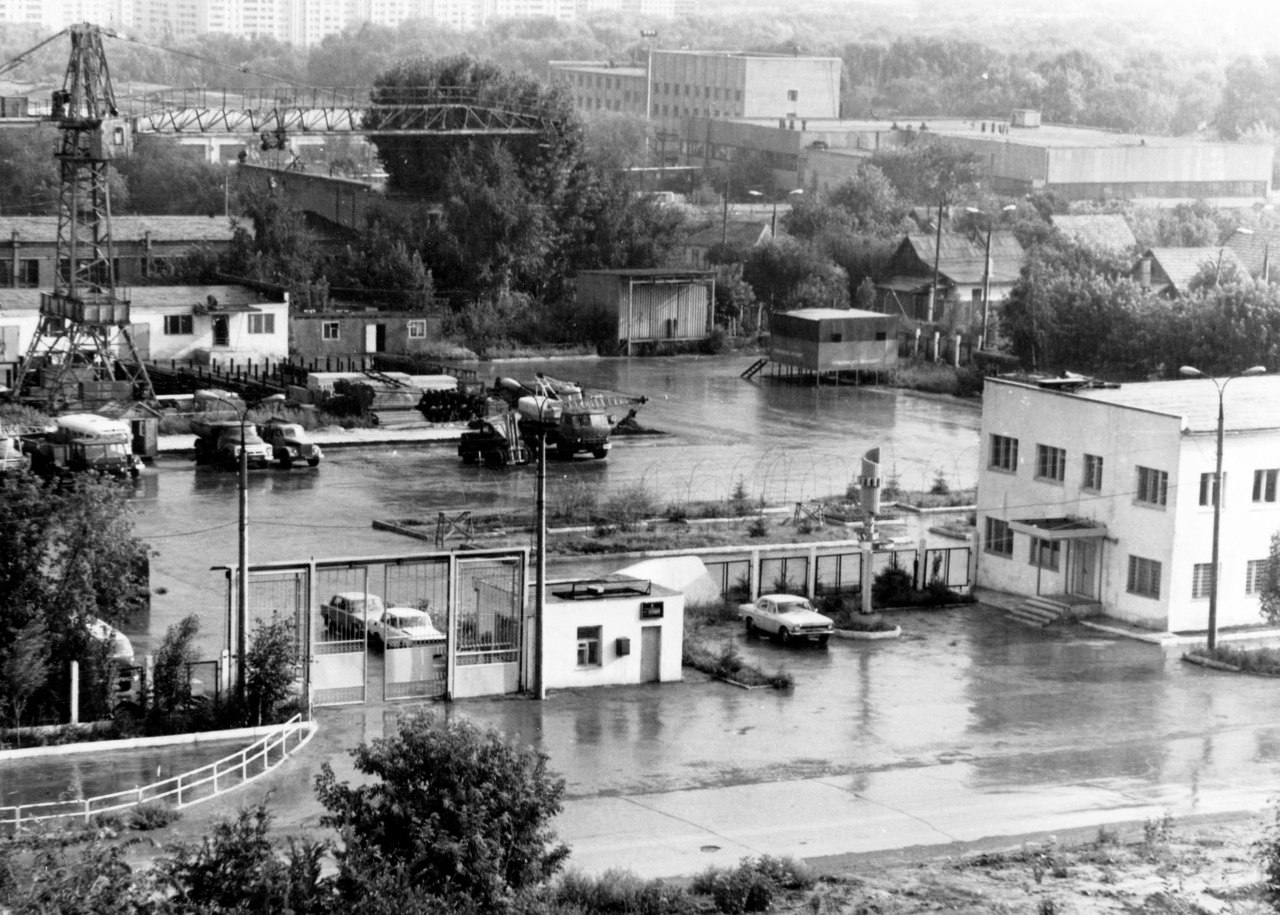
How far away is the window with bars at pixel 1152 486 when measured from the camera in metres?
30.8

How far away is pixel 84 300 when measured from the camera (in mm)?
45812

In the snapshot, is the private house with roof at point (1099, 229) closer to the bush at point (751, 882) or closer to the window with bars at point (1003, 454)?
the window with bars at point (1003, 454)

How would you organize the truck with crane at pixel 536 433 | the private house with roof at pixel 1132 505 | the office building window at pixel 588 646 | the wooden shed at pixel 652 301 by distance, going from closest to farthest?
the office building window at pixel 588 646, the private house with roof at pixel 1132 505, the truck with crane at pixel 536 433, the wooden shed at pixel 652 301

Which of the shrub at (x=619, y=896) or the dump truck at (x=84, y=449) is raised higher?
the dump truck at (x=84, y=449)

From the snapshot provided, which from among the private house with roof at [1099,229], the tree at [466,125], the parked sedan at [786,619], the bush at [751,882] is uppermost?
the tree at [466,125]

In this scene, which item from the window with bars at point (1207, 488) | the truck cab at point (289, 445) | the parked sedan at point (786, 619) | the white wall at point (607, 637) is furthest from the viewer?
the truck cab at point (289, 445)

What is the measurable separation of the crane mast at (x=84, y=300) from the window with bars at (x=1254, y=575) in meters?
23.5

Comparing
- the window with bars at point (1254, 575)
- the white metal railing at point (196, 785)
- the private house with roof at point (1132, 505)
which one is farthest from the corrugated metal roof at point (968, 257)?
the white metal railing at point (196, 785)

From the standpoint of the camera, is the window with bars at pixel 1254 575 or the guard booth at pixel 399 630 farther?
the window with bars at pixel 1254 575

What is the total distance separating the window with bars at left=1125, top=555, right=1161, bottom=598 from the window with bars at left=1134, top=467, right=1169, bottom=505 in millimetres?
849

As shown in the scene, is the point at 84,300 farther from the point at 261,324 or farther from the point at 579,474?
the point at 579,474

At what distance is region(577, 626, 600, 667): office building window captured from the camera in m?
26.2

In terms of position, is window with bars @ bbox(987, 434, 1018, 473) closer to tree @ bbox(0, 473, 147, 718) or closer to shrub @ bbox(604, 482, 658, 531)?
shrub @ bbox(604, 482, 658, 531)

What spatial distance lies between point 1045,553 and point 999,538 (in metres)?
1.03
